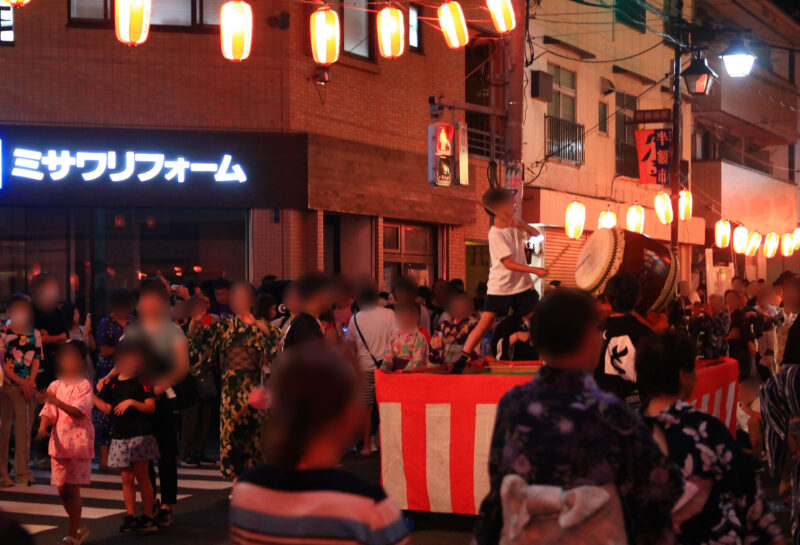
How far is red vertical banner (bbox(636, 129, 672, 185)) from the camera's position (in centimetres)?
2516

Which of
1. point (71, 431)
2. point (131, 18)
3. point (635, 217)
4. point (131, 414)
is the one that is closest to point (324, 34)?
point (131, 18)

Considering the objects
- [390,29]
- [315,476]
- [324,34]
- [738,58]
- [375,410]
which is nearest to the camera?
[315,476]

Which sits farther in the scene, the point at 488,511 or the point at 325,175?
the point at 325,175

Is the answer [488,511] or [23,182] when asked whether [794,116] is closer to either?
[23,182]

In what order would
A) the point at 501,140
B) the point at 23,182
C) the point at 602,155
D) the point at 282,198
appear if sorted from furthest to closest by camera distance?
the point at 602,155
the point at 501,140
the point at 282,198
the point at 23,182

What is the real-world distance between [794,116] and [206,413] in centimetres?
3620

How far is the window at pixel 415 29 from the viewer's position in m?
21.1

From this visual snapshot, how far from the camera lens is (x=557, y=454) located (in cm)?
359

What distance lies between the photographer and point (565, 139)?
26.5 meters

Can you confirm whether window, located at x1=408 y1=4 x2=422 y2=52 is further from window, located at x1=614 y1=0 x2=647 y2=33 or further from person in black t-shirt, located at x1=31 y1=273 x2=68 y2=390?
person in black t-shirt, located at x1=31 y1=273 x2=68 y2=390

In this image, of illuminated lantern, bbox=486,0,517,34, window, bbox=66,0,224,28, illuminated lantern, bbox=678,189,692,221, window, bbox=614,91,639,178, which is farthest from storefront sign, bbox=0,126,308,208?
window, bbox=614,91,639,178

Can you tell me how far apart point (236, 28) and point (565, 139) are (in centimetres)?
1302

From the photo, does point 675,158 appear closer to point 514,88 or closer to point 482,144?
point 482,144

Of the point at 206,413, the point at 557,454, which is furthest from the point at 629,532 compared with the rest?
the point at 206,413
